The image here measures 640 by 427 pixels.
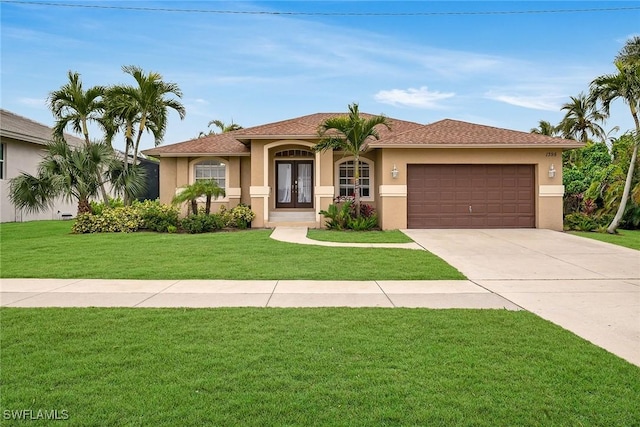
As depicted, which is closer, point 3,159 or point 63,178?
point 63,178

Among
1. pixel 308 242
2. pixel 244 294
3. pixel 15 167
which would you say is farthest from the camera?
pixel 15 167

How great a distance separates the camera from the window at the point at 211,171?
63.2ft

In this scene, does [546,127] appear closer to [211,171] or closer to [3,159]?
[211,171]

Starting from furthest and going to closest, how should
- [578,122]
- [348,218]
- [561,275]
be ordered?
[578,122]
[348,218]
[561,275]

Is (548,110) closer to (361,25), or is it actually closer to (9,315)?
(361,25)

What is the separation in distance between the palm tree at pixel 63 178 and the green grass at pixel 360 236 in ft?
28.1

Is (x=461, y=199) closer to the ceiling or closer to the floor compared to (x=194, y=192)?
closer to the floor

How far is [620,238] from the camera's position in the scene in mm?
14039

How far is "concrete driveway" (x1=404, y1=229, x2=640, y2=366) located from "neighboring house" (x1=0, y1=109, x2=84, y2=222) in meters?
18.4

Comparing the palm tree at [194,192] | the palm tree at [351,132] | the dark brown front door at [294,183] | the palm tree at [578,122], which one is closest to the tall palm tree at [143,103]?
the palm tree at [194,192]

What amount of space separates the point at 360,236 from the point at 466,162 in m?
5.48

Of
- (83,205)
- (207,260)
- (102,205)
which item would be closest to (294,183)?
(83,205)

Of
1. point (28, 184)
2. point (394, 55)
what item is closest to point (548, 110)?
point (394, 55)

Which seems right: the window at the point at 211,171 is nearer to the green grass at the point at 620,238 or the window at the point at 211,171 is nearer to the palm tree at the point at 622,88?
the green grass at the point at 620,238
